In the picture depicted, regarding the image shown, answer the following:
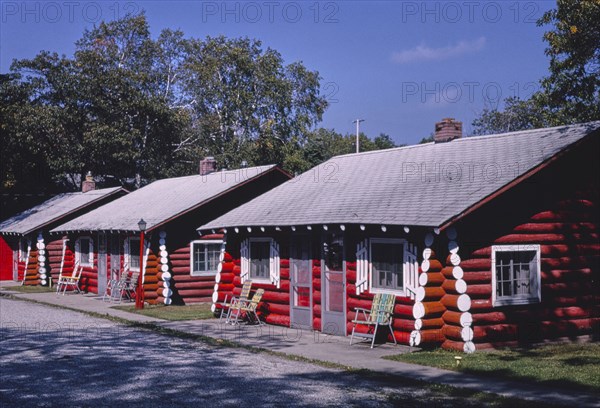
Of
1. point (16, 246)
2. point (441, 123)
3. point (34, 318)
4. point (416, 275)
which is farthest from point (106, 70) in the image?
point (416, 275)

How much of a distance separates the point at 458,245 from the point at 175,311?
11.1m

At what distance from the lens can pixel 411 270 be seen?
14.8 m

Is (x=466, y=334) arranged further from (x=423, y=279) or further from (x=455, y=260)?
(x=455, y=260)

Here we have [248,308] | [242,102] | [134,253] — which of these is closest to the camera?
[248,308]

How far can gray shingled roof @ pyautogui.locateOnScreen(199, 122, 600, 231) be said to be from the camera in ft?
48.0

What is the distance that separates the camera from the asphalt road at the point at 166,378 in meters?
9.80

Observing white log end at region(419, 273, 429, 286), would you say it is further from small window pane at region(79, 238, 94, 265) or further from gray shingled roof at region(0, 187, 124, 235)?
gray shingled roof at region(0, 187, 124, 235)

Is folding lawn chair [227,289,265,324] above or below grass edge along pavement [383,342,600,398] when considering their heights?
above

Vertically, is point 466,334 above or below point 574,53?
below

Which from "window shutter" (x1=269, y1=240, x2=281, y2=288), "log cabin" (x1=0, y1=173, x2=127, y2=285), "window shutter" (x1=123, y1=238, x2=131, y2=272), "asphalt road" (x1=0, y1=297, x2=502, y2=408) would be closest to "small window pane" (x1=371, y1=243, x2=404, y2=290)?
"asphalt road" (x1=0, y1=297, x2=502, y2=408)

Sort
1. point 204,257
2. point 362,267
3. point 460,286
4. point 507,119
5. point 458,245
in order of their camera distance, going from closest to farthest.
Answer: point 460,286, point 458,245, point 362,267, point 204,257, point 507,119

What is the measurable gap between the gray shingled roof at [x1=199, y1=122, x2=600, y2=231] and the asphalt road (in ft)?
12.5

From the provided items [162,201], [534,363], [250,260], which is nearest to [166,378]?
[534,363]

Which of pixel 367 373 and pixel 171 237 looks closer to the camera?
pixel 367 373
